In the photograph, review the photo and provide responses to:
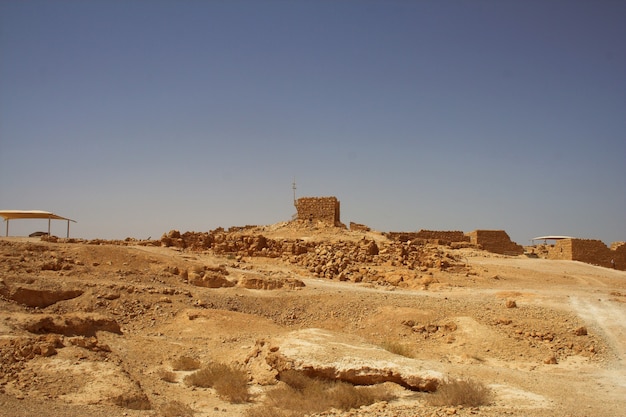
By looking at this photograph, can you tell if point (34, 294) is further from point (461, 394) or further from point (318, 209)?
point (318, 209)

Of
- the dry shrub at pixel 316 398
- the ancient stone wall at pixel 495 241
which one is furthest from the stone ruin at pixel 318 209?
the dry shrub at pixel 316 398

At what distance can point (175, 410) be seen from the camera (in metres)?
7.52

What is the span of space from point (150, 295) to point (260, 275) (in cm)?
471

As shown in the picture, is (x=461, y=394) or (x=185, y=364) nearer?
(x=461, y=394)

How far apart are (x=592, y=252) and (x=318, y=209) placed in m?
14.8

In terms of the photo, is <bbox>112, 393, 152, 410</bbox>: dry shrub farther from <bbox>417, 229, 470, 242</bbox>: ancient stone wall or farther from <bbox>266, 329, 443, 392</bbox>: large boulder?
<bbox>417, 229, 470, 242</bbox>: ancient stone wall

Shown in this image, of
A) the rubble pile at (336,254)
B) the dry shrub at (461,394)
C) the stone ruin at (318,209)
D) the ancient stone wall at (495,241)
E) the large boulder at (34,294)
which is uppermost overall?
the stone ruin at (318,209)

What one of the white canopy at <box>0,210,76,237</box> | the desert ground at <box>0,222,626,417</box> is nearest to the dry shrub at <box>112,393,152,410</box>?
the desert ground at <box>0,222,626,417</box>

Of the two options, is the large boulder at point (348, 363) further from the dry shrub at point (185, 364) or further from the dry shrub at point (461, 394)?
the dry shrub at point (185, 364)

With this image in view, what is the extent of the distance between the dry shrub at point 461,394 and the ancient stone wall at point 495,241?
78.8 feet

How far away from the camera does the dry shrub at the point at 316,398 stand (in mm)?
7689

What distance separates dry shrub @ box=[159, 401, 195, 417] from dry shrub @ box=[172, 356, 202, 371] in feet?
7.48

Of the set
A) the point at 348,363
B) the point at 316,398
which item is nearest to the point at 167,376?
the point at 316,398

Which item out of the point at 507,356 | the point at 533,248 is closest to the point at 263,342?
the point at 507,356
